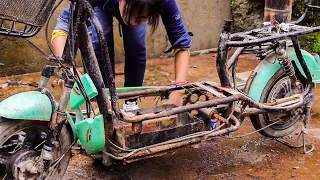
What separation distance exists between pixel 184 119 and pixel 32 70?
115 inches

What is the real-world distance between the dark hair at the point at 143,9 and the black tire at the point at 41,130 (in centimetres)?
77

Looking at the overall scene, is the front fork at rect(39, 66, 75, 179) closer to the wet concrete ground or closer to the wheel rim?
the wheel rim

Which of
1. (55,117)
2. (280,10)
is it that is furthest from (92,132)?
(280,10)

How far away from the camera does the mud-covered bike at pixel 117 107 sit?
2400mm

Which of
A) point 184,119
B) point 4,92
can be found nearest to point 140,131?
point 184,119

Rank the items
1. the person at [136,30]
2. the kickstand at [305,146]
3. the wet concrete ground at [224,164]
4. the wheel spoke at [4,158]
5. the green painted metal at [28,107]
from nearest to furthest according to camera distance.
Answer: the green painted metal at [28,107] < the wheel spoke at [4,158] < the person at [136,30] < the wet concrete ground at [224,164] < the kickstand at [305,146]

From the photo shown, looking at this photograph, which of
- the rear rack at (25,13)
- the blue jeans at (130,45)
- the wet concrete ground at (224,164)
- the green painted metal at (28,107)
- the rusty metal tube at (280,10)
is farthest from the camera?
the rusty metal tube at (280,10)

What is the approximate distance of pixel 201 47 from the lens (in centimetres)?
653

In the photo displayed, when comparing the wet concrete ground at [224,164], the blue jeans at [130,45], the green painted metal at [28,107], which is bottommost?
the wet concrete ground at [224,164]

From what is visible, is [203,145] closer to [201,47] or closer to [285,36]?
[285,36]

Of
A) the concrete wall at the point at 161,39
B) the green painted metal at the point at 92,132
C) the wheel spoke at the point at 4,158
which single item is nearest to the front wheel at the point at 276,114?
the green painted metal at the point at 92,132

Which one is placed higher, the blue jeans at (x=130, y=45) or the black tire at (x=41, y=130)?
the blue jeans at (x=130, y=45)

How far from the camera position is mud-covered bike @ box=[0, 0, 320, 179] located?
94.5 inches

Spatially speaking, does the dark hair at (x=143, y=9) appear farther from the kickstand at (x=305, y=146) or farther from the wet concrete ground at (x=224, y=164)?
the kickstand at (x=305, y=146)
